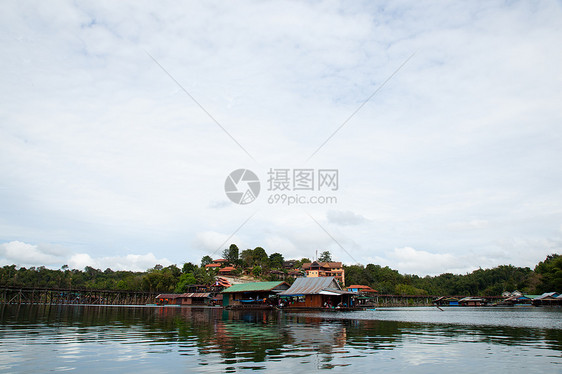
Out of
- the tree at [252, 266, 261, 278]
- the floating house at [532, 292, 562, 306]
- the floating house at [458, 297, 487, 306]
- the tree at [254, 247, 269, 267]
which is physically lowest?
the floating house at [458, 297, 487, 306]

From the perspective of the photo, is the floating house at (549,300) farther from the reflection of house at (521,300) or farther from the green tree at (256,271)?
the green tree at (256,271)

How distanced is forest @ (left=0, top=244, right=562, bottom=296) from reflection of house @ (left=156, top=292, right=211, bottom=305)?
21.5 ft

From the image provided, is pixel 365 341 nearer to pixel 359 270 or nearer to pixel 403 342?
pixel 403 342

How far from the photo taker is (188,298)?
242 feet

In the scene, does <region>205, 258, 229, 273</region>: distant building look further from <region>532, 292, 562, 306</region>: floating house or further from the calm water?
the calm water

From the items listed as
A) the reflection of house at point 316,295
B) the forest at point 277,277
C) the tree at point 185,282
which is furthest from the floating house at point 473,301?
the tree at point 185,282

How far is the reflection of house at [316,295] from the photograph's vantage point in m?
48.6

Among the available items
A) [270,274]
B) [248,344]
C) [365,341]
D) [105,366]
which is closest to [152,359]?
[105,366]

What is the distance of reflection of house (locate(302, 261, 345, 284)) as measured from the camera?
4321 inches

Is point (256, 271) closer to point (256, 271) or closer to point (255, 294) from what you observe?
point (256, 271)

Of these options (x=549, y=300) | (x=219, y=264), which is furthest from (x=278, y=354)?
(x=219, y=264)

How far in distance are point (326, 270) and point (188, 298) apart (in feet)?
168

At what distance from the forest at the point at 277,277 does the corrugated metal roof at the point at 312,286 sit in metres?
37.0

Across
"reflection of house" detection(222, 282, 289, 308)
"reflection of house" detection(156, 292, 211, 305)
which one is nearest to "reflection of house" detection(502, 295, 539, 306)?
"reflection of house" detection(222, 282, 289, 308)
